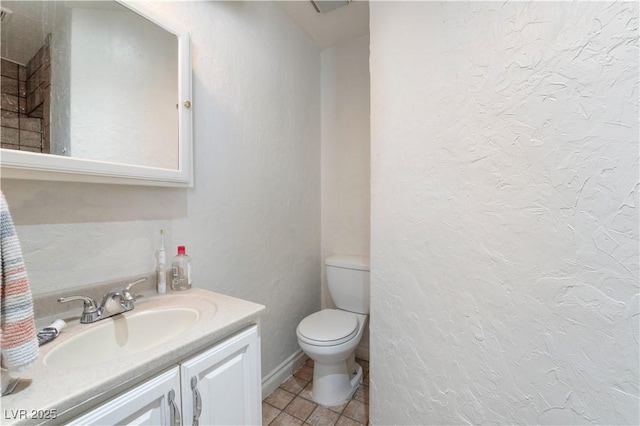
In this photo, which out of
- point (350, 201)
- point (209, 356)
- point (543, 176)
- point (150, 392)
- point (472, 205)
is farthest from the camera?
point (350, 201)

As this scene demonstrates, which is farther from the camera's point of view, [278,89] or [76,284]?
[278,89]

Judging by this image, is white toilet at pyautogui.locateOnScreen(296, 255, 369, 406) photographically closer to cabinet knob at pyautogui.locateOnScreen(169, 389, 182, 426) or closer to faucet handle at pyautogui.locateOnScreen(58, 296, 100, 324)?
cabinet knob at pyautogui.locateOnScreen(169, 389, 182, 426)

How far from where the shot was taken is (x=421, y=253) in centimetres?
115

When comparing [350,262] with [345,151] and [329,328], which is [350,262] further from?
[345,151]

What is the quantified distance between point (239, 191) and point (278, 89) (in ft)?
2.46

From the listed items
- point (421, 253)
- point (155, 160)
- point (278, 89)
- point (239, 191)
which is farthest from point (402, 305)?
point (278, 89)

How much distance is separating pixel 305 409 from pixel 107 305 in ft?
3.98

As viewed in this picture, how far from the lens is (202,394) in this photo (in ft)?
2.47

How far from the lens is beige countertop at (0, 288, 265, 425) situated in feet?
1.62

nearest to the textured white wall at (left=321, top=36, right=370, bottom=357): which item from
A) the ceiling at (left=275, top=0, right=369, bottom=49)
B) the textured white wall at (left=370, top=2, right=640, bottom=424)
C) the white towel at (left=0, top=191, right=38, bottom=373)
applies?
the ceiling at (left=275, top=0, right=369, bottom=49)

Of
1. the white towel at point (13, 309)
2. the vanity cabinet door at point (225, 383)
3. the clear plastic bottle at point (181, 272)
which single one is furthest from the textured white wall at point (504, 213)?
the white towel at point (13, 309)

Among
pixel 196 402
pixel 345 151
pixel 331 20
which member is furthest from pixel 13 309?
pixel 331 20

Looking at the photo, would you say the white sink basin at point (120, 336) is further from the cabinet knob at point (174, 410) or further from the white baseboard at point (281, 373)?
the white baseboard at point (281, 373)

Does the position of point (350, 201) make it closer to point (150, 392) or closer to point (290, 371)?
point (290, 371)
